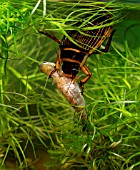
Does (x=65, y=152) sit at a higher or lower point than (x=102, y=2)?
lower

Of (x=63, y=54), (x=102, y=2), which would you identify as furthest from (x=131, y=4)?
(x=63, y=54)

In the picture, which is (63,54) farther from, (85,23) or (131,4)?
(131,4)

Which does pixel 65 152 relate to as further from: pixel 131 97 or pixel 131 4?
pixel 131 4

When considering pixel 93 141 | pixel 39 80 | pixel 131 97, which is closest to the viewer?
pixel 93 141

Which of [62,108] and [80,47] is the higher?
[80,47]

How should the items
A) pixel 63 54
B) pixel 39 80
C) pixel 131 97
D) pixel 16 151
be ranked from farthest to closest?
pixel 39 80 < pixel 131 97 < pixel 16 151 < pixel 63 54

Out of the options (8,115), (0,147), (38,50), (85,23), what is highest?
(85,23)

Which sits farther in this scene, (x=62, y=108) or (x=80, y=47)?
(x=62, y=108)

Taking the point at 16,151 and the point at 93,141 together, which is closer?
the point at 93,141

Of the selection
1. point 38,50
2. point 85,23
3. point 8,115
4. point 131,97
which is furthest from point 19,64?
point 85,23
